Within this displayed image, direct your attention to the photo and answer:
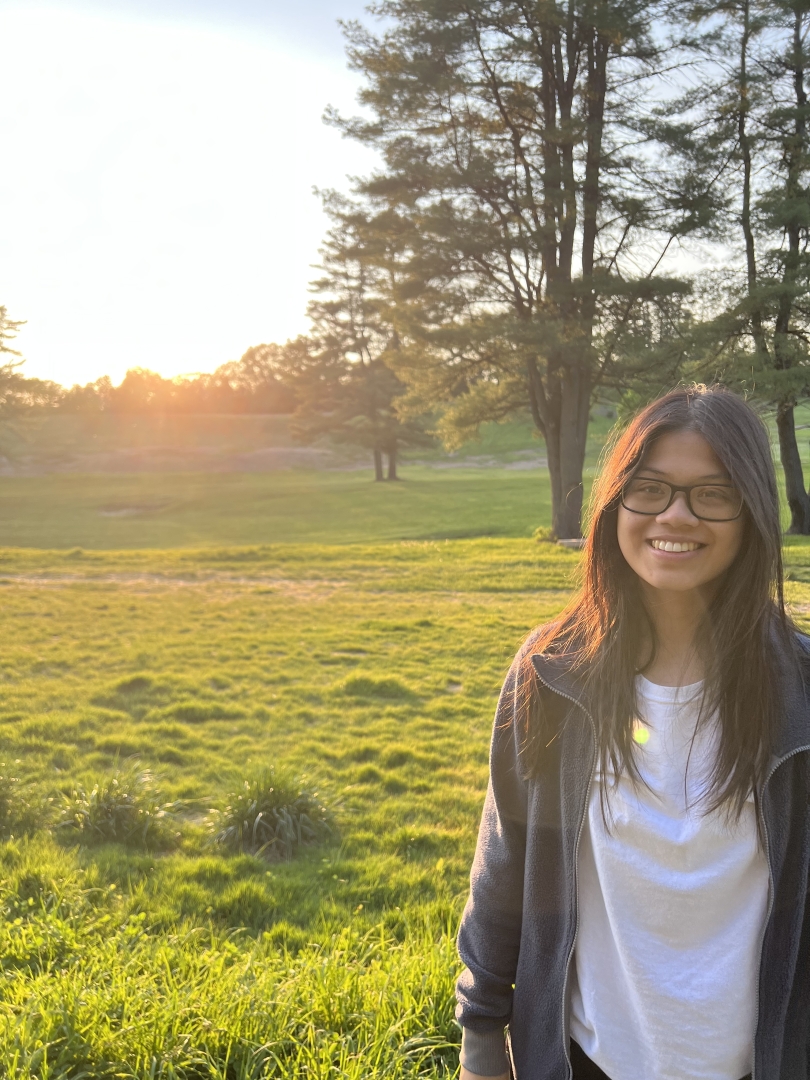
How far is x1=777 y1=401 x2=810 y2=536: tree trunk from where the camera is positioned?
17453 mm

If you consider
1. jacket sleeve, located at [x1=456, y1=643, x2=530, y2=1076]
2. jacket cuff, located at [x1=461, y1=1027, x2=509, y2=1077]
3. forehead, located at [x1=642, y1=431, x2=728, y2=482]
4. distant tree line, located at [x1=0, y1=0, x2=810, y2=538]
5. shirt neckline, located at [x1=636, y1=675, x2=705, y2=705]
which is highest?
distant tree line, located at [x1=0, y1=0, x2=810, y2=538]

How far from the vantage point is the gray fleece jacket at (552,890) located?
1.28m

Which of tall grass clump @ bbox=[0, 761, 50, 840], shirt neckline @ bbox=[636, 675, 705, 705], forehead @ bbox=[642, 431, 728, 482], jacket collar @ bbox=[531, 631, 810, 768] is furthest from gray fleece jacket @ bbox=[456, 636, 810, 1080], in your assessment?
tall grass clump @ bbox=[0, 761, 50, 840]

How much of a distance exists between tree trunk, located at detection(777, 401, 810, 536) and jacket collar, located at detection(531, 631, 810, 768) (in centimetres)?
1740

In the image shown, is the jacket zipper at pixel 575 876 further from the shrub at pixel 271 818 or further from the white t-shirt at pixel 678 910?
the shrub at pixel 271 818

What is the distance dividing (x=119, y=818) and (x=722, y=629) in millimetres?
3742

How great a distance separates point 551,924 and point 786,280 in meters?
17.2

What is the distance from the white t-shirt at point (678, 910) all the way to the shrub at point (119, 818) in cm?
332

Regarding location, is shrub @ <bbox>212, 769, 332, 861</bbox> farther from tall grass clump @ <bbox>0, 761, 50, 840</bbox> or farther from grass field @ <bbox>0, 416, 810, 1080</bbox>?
tall grass clump @ <bbox>0, 761, 50, 840</bbox>

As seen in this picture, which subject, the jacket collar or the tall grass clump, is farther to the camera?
the tall grass clump

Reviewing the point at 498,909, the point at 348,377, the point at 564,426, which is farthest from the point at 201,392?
the point at 498,909

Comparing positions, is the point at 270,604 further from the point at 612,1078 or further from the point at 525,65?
the point at 525,65

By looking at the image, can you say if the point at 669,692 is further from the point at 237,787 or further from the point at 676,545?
the point at 237,787

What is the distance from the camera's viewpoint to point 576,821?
138cm
